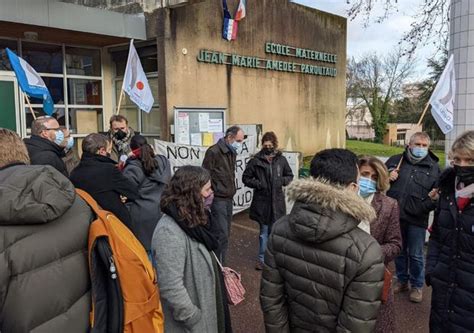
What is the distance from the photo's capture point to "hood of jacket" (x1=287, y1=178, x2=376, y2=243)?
206cm

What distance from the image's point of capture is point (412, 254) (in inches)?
193

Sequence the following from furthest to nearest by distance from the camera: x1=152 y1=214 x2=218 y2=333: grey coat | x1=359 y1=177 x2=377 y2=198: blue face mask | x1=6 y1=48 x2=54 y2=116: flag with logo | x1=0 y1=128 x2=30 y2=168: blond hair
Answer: x1=6 y1=48 x2=54 y2=116: flag with logo
x1=359 y1=177 x2=377 y2=198: blue face mask
x1=152 y1=214 x2=218 y2=333: grey coat
x1=0 y1=128 x2=30 y2=168: blond hair

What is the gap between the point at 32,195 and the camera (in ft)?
5.87

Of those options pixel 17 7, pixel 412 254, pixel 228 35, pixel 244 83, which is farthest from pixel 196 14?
pixel 412 254

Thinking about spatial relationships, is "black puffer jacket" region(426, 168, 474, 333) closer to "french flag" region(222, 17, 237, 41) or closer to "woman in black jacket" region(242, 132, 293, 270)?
"woman in black jacket" region(242, 132, 293, 270)

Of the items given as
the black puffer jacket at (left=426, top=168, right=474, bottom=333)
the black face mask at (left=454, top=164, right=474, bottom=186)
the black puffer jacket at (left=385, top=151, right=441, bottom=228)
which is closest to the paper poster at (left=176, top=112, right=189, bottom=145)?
the black puffer jacket at (left=385, top=151, right=441, bottom=228)

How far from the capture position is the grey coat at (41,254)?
1729 mm

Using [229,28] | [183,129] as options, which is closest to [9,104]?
[183,129]

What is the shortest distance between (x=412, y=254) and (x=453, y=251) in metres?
2.20

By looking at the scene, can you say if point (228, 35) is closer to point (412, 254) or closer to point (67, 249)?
point (412, 254)

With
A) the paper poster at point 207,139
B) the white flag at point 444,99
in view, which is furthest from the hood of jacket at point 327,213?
the paper poster at point 207,139

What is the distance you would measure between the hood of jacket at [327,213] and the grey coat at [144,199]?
2.63 meters

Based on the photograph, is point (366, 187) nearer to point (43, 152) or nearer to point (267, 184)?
point (267, 184)

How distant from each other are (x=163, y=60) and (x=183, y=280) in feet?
20.7
